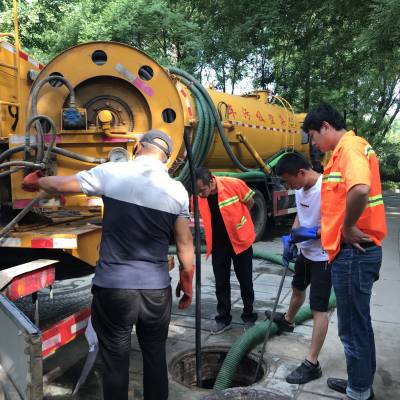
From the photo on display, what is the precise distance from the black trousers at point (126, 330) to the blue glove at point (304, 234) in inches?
47.4

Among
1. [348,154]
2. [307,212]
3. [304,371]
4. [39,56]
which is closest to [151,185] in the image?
[348,154]

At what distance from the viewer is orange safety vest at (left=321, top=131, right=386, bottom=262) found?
267cm

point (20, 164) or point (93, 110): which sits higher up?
point (93, 110)

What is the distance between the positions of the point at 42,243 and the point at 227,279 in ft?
6.00

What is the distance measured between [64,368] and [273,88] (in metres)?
14.0

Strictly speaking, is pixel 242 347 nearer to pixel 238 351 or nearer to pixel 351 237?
pixel 238 351

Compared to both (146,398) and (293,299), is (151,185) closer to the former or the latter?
(146,398)

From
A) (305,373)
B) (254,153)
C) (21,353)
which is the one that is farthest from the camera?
(254,153)

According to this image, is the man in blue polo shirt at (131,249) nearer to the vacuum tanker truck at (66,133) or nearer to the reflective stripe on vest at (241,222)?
the vacuum tanker truck at (66,133)

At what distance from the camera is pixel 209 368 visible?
12.9 feet

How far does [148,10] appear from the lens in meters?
13.0

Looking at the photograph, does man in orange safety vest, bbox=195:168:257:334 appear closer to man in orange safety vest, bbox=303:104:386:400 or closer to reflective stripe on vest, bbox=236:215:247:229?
reflective stripe on vest, bbox=236:215:247:229

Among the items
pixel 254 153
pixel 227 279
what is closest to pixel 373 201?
pixel 227 279

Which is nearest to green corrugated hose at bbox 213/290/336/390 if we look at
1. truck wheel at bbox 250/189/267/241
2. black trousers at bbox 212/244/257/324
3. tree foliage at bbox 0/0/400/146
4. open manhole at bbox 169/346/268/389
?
open manhole at bbox 169/346/268/389
